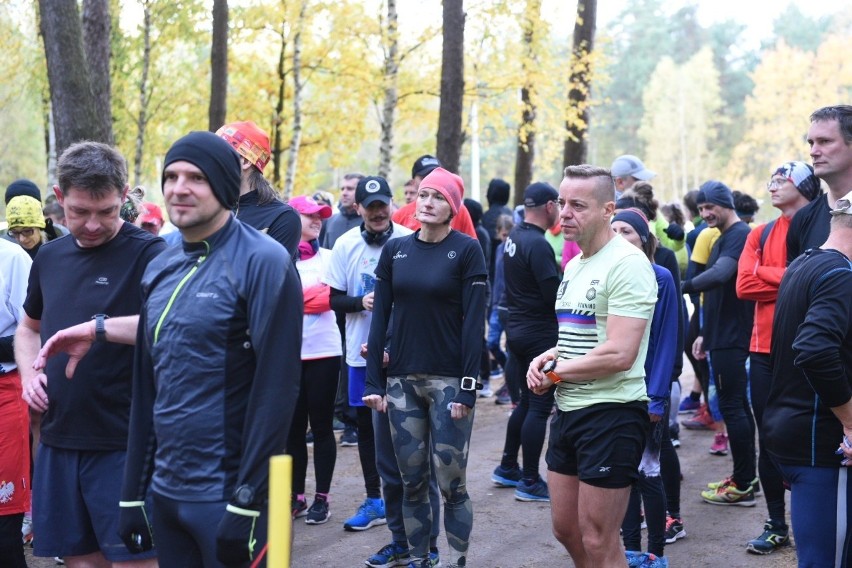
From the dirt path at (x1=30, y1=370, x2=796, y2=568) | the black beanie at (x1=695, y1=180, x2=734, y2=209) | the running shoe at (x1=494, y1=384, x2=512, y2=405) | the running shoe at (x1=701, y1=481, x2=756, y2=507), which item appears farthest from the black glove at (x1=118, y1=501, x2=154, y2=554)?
the running shoe at (x1=494, y1=384, x2=512, y2=405)

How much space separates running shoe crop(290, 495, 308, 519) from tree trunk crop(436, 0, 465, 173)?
26.8ft

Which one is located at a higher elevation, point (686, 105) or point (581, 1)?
point (686, 105)

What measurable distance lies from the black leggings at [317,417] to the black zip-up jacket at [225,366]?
363 cm

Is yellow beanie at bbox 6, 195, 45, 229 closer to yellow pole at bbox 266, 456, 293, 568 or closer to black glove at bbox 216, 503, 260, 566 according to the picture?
black glove at bbox 216, 503, 260, 566

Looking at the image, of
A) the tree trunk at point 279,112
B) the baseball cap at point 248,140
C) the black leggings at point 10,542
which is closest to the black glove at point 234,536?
the black leggings at point 10,542

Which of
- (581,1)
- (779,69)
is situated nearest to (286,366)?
(581,1)

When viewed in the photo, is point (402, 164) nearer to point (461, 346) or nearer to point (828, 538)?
point (461, 346)

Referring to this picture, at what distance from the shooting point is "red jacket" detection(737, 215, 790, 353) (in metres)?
6.50

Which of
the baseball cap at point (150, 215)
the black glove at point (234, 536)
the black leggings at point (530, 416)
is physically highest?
the baseball cap at point (150, 215)

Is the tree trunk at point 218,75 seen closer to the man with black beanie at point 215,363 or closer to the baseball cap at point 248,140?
the baseball cap at point 248,140

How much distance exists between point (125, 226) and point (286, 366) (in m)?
1.53

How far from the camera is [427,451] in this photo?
19.2 feet

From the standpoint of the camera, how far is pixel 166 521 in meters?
3.45

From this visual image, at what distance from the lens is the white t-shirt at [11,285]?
5.14 m
